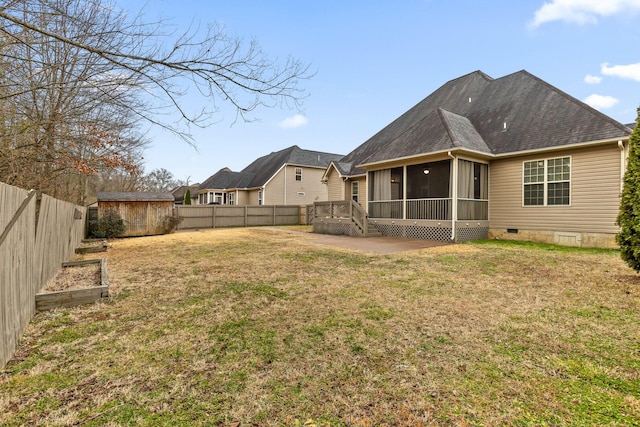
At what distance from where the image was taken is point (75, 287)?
4938 millimetres

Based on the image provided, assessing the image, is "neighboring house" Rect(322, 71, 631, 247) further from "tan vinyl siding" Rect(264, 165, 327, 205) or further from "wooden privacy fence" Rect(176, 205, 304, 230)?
"tan vinyl siding" Rect(264, 165, 327, 205)

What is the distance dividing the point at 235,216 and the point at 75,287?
16.6 meters

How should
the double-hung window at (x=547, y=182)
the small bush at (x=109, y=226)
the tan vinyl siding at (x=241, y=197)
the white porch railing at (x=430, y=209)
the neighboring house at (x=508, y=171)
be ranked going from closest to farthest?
1. the neighboring house at (x=508, y=171)
2. the double-hung window at (x=547, y=182)
3. the white porch railing at (x=430, y=209)
4. the small bush at (x=109, y=226)
5. the tan vinyl siding at (x=241, y=197)

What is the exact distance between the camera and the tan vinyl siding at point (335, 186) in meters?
18.3

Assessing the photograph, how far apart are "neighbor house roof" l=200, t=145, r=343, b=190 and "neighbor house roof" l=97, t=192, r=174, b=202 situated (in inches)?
407

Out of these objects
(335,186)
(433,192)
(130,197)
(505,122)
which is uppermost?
(505,122)

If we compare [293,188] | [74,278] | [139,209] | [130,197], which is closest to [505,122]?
[74,278]

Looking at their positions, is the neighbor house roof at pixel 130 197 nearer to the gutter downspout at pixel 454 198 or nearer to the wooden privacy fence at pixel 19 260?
the wooden privacy fence at pixel 19 260

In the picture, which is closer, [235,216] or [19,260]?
[19,260]

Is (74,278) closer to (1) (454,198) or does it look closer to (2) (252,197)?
(1) (454,198)

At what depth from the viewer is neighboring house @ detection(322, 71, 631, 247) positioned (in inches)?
381

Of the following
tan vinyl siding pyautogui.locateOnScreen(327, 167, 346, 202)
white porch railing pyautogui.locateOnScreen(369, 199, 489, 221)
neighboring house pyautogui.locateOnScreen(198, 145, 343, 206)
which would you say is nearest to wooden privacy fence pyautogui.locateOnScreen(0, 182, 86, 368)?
white porch railing pyautogui.locateOnScreen(369, 199, 489, 221)

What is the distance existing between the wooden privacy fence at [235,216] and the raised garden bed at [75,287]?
1238 centimetres

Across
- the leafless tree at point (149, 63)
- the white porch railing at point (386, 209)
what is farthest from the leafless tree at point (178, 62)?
the white porch railing at point (386, 209)
